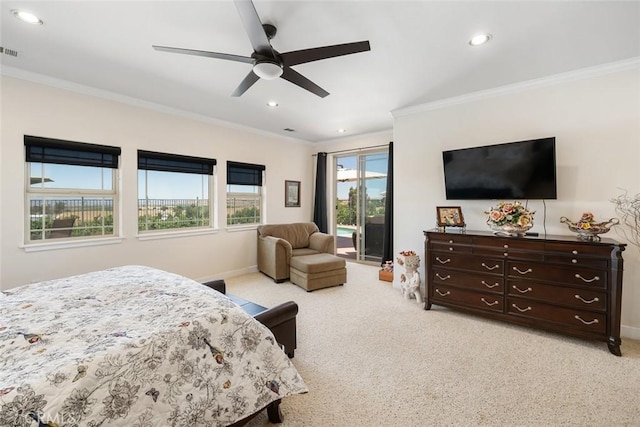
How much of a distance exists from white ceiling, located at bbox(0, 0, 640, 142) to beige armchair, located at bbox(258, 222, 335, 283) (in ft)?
7.42

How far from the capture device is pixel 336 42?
92.3 inches

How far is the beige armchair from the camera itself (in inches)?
174

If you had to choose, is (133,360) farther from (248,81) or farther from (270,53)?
(248,81)

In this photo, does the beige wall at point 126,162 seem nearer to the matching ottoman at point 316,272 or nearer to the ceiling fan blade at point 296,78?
the matching ottoman at point 316,272

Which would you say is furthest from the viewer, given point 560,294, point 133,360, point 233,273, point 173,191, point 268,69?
point 233,273

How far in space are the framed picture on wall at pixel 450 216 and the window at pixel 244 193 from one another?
3299 mm

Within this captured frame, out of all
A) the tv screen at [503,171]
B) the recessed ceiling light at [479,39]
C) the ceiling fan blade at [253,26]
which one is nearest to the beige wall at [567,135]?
the tv screen at [503,171]

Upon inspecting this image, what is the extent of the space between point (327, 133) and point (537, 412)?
4824mm

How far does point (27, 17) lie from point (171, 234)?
270 centimetres

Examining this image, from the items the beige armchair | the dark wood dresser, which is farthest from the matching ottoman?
the dark wood dresser

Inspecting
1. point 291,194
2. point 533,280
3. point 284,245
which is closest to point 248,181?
point 291,194

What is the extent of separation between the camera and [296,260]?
4.25m

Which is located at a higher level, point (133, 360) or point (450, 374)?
point (133, 360)

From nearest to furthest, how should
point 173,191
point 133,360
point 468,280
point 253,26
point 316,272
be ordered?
point 133,360
point 253,26
point 468,280
point 316,272
point 173,191
